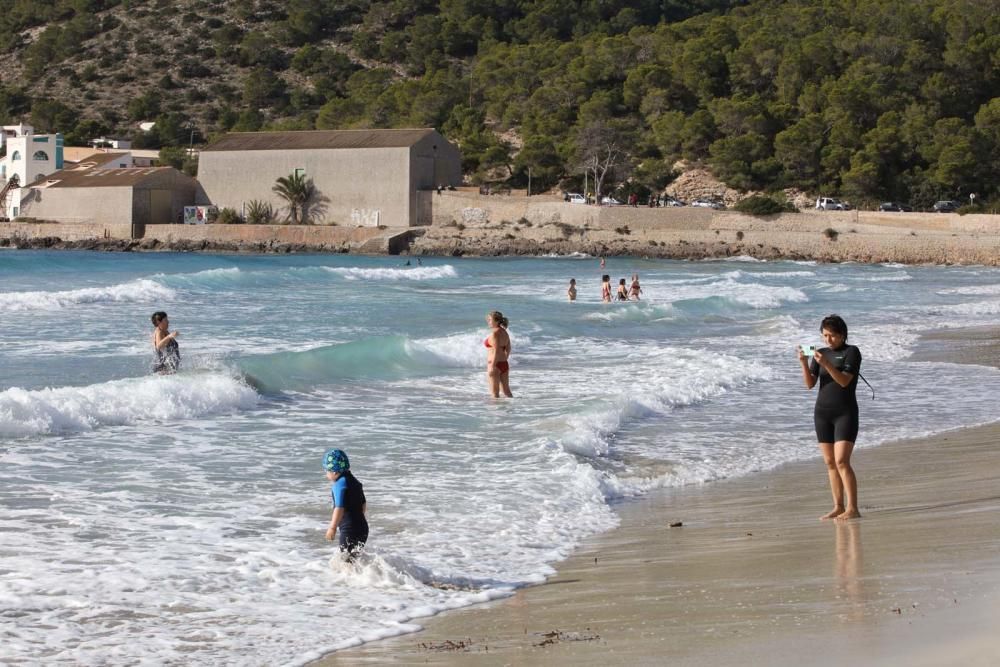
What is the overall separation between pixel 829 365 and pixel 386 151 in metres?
61.9

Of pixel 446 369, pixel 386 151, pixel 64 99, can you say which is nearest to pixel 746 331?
pixel 446 369

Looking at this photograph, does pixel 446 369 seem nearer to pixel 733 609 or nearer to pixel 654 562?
pixel 654 562

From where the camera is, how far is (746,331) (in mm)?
23969

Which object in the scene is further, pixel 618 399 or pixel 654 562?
pixel 618 399

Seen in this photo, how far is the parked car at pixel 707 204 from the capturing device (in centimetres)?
6675

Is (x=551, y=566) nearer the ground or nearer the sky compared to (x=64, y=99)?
nearer the ground

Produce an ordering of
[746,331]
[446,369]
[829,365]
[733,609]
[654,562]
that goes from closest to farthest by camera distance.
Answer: [733,609], [654,562], [829,365], [446,369], [746,331]

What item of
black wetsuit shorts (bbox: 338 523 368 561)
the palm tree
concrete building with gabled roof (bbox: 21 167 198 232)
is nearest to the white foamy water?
the palm tree

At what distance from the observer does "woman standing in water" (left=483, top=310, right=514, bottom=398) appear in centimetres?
1380

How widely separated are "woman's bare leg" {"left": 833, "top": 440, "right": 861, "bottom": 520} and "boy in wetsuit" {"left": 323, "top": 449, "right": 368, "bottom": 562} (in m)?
2.84

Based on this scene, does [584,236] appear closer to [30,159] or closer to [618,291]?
[618,291]

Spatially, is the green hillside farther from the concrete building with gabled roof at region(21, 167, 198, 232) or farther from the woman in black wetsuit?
the woman in black wetsuit

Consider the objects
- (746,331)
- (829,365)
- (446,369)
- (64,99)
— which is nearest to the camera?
(829,365)

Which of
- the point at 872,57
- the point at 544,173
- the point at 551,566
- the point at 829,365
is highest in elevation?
the point at 872,57
